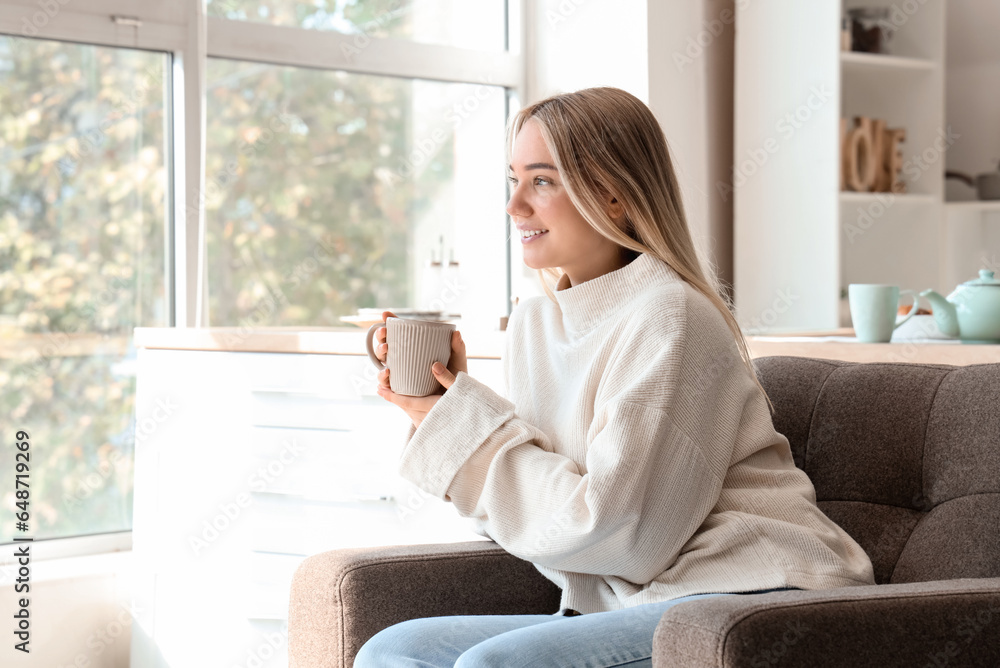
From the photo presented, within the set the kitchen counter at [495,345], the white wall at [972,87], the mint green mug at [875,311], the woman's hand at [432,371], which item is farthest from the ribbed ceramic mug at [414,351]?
the white wall at [972,87]

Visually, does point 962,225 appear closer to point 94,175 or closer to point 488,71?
point 488,71

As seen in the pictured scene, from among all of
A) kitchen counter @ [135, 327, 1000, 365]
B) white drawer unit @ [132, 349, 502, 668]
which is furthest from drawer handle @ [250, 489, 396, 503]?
kitchen counter @ [135, 327, 1000, 365]

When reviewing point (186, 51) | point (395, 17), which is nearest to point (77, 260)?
point (186, 51)

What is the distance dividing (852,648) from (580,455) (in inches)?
16.5

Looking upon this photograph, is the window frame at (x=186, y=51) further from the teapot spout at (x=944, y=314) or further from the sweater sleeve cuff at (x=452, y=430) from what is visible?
the teapot spout at (x=944, y=314)

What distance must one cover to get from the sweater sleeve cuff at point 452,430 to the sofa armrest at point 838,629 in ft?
1.25

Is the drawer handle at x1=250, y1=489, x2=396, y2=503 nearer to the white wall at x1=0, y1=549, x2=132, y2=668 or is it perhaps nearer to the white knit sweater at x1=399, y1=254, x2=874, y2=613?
the white wall at x1=0, y1=549, x2=132, y2=668

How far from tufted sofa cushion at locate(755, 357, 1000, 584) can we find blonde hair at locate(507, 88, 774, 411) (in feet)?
0.53

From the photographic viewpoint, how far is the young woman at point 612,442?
1153 mm

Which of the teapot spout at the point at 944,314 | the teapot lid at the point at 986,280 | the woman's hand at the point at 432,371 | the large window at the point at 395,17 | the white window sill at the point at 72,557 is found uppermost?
the large window at the point at 395,17

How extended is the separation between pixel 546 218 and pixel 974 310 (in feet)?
2.16

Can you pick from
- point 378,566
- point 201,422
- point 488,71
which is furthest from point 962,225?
point 378,566

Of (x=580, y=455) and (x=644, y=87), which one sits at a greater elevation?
(x=644, y=87)

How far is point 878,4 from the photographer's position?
309 centimetres
